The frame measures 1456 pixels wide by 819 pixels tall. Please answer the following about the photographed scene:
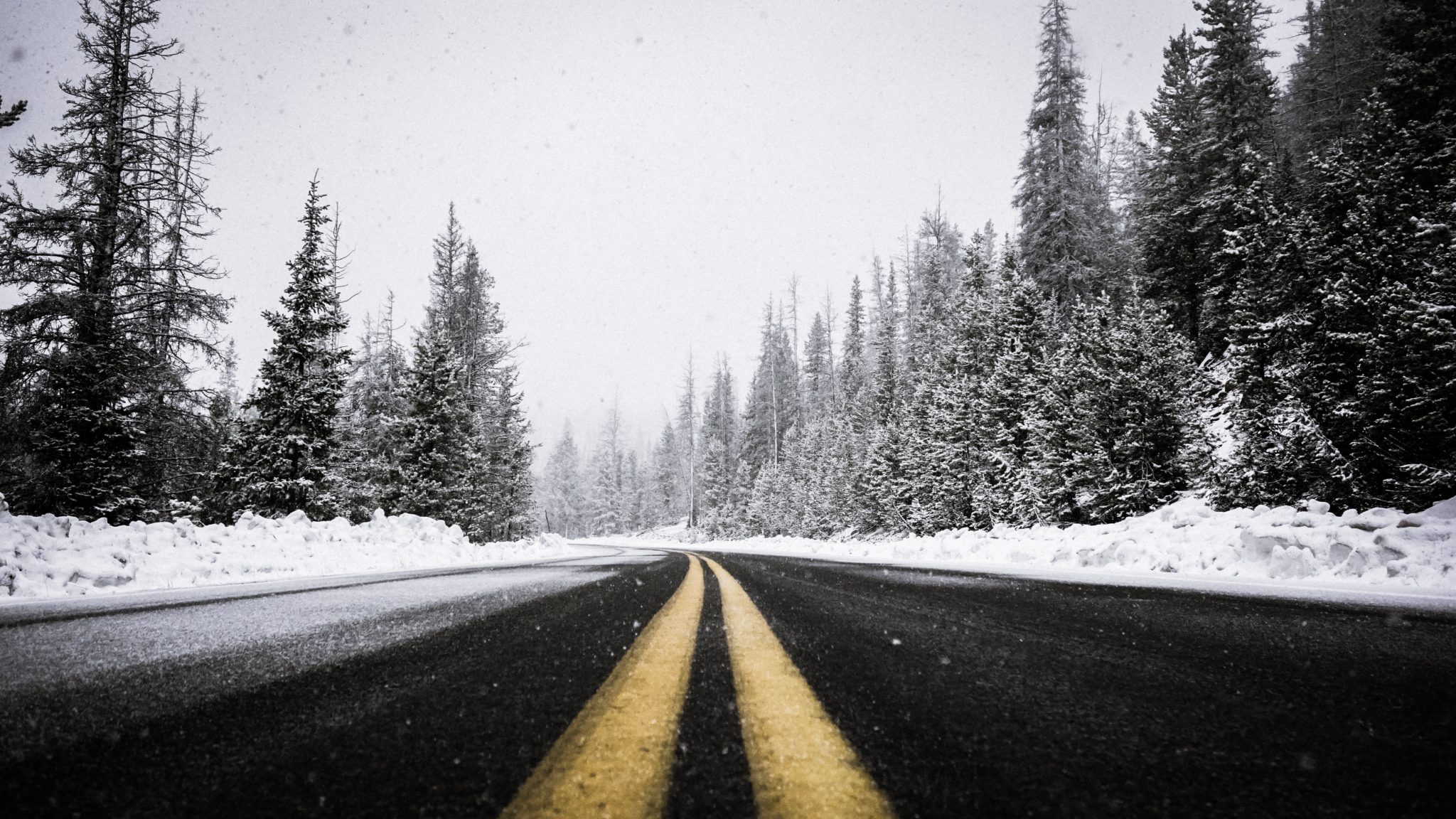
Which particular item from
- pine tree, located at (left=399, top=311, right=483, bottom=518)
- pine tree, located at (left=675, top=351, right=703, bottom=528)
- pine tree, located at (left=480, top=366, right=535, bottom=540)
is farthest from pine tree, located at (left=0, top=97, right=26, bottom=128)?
pine tree, located at (left=675, top=351, right=703, bottom=528)

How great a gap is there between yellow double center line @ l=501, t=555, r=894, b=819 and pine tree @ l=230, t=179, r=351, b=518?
18817 mm

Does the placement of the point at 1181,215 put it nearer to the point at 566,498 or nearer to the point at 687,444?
the point at 687,444

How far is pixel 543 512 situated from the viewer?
7600cm

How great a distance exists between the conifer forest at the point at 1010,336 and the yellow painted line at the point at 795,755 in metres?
10.6

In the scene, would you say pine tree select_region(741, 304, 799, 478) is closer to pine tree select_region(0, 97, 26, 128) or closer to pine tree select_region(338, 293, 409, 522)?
pine tree select_region(338, 293, 409, 522)

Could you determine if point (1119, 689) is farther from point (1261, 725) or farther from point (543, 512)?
point (543, 512)

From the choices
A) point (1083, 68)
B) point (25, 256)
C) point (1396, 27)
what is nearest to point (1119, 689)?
point (25, 256)

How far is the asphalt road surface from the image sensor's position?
0.77 meters

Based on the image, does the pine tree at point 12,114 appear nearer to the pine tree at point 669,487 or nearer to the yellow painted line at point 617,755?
the yellow painted line at point 617,755

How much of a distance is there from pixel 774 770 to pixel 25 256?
18.9 meters

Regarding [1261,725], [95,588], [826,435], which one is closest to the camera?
Result: [1261,725]

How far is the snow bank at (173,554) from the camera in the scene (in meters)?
5.78

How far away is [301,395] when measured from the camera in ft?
54.2

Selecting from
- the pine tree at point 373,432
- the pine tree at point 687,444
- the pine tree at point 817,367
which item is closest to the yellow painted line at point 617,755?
the pine tree at point 373,432
